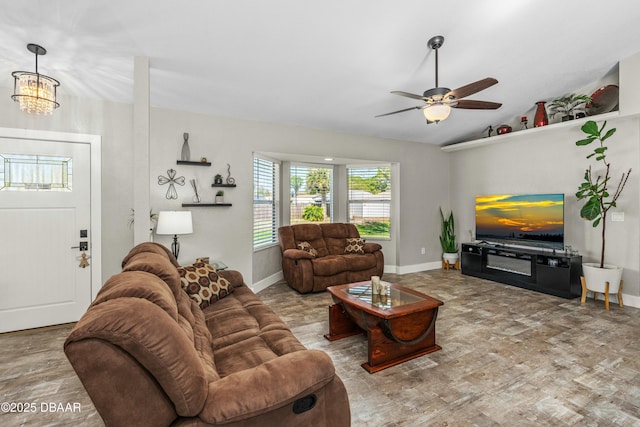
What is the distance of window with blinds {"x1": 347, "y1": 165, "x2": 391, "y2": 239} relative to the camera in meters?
6.11

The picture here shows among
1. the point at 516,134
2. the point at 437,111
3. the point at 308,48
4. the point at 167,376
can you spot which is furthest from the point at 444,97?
the point at 516,134

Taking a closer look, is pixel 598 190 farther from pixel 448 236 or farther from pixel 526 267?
pixel 448 236

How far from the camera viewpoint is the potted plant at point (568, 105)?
4434mm

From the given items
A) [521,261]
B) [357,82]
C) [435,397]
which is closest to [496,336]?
[435,397]

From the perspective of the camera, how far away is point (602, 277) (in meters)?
3.92

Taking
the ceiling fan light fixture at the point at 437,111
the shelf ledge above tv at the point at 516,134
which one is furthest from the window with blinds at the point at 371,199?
the ceiling fan light fixture at the point at 437,111

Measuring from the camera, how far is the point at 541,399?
6.86 feet

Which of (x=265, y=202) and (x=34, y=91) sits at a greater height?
(x=34, y=91)

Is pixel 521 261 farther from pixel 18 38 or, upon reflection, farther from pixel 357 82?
pixel 18 38

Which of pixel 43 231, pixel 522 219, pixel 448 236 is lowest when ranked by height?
pixel 448 236

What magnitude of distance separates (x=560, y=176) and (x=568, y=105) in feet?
3.57

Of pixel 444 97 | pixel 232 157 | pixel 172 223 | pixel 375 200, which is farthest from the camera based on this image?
pixel 375 200

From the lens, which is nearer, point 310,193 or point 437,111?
point 437,111

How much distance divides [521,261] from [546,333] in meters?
1.97
